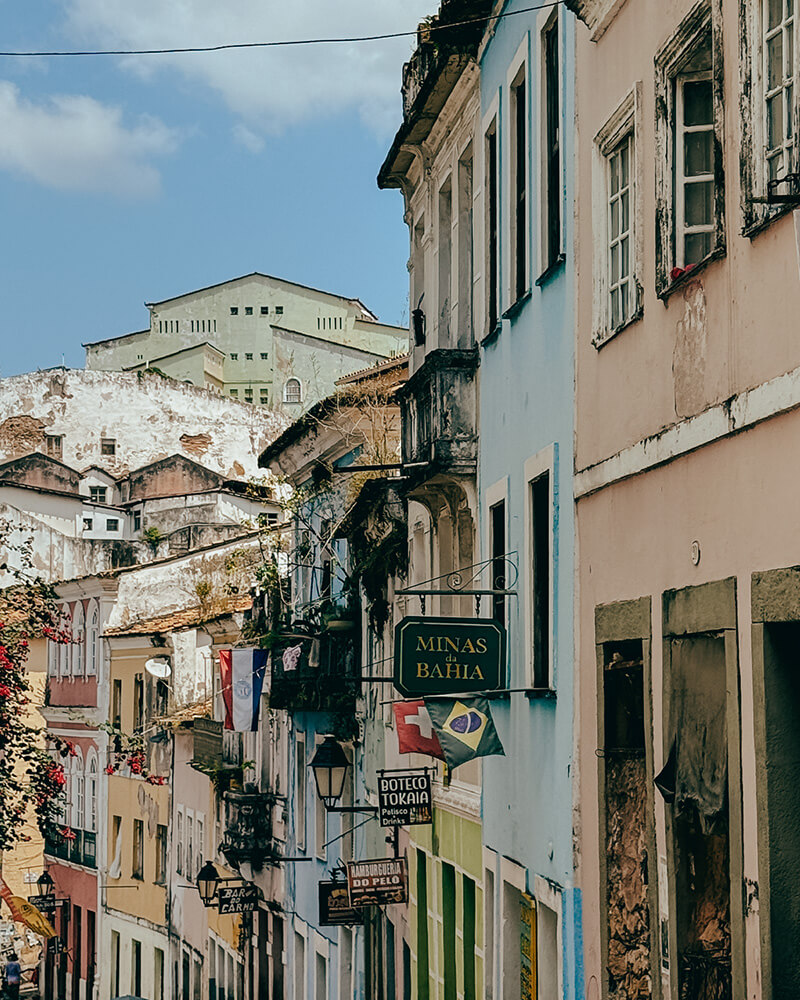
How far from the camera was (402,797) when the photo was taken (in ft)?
55.3

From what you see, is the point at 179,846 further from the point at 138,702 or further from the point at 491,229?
the point at 491,229

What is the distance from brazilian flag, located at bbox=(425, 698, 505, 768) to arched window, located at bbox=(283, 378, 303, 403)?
57.8 metres

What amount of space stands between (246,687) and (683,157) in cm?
1694

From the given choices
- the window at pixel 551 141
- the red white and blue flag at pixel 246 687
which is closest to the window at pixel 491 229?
the window at pixel 551 141

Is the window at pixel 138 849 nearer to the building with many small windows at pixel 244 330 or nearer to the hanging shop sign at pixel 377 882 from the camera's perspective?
the hanging shop sign at pixel 377 882

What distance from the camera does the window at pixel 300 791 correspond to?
27438mm

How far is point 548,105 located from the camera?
12570mm

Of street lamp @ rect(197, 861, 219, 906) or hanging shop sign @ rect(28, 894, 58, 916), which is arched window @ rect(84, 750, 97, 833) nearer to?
hanging shop sign @ rect(28, 894, 58, 916)

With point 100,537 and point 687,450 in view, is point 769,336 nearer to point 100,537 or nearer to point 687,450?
point 687,450

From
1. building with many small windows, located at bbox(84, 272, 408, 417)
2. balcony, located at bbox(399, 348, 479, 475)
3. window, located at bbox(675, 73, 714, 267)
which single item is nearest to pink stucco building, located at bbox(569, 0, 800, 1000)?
window, located at bbox(675, 73, 714, 267)

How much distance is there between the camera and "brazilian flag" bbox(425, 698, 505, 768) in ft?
41.0

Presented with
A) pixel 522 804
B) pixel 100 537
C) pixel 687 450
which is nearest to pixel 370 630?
pixel 522 804

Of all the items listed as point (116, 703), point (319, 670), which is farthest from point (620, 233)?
point (116, 703)

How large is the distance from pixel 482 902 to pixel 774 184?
8.26 m
